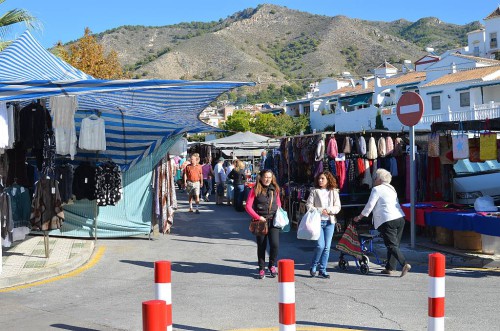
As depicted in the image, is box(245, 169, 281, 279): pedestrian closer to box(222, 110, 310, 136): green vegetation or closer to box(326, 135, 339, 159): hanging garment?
box(326, 135, 339, 159): hanging garment

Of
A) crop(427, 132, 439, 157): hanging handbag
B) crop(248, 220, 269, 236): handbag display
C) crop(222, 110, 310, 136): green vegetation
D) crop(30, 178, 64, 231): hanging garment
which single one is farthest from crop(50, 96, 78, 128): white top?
crop(222, 110, 310, 136): green vegetation

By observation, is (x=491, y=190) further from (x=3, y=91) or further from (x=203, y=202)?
(x=203, y=202)

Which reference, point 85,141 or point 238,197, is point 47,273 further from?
point 238,197

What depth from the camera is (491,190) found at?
1372 cm

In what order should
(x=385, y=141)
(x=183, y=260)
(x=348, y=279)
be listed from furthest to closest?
1. (x=385, y=141)
2. (x=183, y=260)
3. (x=348, y=279)

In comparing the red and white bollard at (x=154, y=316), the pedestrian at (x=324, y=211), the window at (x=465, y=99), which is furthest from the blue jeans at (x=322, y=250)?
the window at (x=465, y=99)

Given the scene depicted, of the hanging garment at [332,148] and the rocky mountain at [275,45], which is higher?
the rocky mountain at [275,45]

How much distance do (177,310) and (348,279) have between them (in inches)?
119

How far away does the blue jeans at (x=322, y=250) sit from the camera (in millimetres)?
9992

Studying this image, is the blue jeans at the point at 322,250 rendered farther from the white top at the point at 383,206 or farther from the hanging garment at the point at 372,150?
the hanging garment at the point at 372,150

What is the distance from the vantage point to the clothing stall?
9703 millimetres

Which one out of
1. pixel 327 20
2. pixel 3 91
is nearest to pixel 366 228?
pixel 3 91

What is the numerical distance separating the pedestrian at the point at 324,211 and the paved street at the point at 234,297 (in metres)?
0.29

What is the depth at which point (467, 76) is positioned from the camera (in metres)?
49.6
